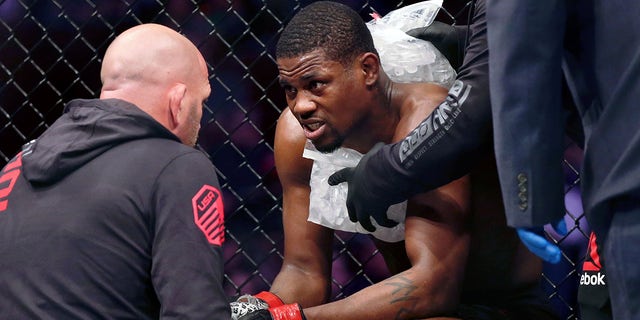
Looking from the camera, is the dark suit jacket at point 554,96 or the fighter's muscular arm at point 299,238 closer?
the dark suit jacket at point 554,96

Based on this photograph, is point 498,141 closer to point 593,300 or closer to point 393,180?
point 593,300

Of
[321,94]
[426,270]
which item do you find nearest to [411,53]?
[321,94]

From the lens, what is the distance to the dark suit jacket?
1.46 m

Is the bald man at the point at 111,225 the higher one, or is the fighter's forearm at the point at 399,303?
the bald man at the point at 111,225

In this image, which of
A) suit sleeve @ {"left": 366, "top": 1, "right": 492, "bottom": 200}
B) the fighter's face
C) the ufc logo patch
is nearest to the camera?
the ufc logo patch

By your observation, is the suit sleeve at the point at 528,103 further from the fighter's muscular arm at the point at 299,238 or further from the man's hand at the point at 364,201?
the fighter's muscular arm at the point at 299,238

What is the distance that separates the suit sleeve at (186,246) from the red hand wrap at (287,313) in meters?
0.52

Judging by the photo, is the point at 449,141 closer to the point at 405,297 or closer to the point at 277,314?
the point at 405,297

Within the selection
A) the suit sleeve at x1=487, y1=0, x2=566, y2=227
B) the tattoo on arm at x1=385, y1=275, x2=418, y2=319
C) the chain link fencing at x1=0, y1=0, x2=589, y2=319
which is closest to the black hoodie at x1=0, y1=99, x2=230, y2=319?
the suit sleeve at x1=487, y1=0, x2=566, y2=227

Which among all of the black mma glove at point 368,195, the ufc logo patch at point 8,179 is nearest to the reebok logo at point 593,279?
the black mma glove at point 368,195

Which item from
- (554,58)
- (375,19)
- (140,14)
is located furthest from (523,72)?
(140,14)

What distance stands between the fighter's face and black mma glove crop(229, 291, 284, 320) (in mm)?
382

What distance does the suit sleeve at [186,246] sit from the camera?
154 centimetres

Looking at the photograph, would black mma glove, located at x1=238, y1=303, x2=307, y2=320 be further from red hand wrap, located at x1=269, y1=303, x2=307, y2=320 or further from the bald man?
the bald man
